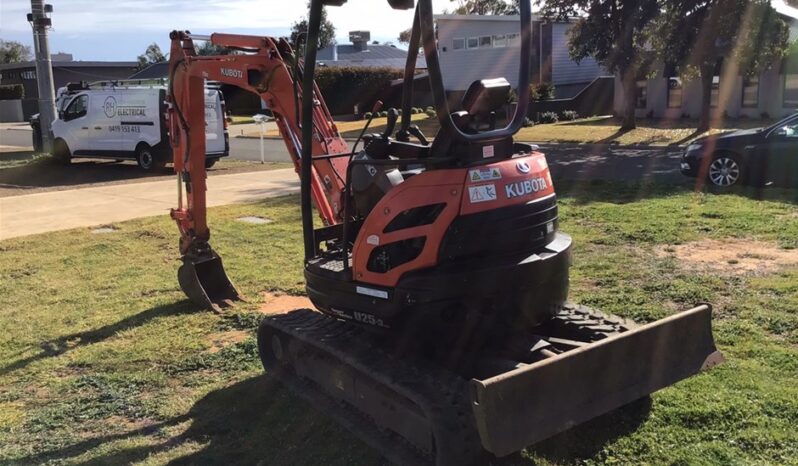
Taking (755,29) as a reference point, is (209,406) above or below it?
below

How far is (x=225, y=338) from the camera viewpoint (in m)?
6.11

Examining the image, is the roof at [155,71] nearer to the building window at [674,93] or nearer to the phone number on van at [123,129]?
the phone number on van at [123,129]

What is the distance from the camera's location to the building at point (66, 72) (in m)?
56.0

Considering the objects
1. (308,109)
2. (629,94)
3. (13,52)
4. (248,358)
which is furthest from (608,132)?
(13,52)

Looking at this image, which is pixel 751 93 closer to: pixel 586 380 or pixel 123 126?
pixel 123 126

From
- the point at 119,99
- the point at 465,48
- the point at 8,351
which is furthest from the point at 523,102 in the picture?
the point at 465,48

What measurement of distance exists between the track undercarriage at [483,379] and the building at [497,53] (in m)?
32.9

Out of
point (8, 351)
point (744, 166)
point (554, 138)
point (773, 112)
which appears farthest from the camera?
point (773, 112)

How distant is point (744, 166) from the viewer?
12.5 meters

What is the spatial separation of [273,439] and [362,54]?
57555 mm

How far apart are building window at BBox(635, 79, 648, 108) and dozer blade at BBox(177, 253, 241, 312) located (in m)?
29.0

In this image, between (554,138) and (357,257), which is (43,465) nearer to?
(357,257)

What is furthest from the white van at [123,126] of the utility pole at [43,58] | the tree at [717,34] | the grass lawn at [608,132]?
the tree at [717,34]

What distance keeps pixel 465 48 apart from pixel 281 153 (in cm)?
1911
